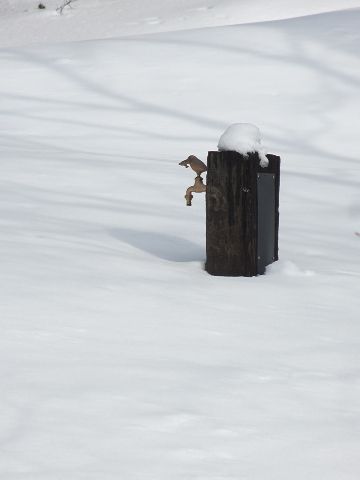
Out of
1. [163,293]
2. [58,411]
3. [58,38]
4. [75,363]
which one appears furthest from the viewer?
[58,38]

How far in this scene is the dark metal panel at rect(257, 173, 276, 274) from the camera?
4.31 m

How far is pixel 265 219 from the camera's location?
4.41 m

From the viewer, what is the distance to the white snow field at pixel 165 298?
2.26m

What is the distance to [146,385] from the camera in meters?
2.65

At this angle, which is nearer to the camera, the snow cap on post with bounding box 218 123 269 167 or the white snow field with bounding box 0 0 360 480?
the white snow field with bounding box 0 0 360 480

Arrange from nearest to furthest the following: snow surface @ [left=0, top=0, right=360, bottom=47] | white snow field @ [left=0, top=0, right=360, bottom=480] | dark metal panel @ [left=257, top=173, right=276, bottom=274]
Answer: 1. white snow field @ [left=0, top=0, right=360, bottom=480]
2. dark metal panel @ [left=257, top=173, right=276, bottom=274]
3. snow surface @ [left=0, top=0, right=360, bottom=47]

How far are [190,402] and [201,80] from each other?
7250 millimetres

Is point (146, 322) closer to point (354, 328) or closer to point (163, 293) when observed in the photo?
point (163, 293)

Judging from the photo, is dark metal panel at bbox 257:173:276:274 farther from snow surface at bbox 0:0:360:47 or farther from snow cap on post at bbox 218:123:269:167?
snow surface at bbox 0:0:360:47

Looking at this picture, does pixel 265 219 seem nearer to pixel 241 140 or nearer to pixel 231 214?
pixel 231 214

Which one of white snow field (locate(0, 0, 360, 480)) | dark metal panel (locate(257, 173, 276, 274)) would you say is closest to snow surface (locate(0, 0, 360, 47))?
white snow field (locate(0, 0, 360, 480))

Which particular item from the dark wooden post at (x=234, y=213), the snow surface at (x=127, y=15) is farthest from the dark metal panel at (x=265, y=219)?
the snow surface at (x=127, y=15)

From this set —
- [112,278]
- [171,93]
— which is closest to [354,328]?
[112,278]

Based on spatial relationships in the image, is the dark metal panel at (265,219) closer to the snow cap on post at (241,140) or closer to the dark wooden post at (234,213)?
the dark wooden post at (234,213)
